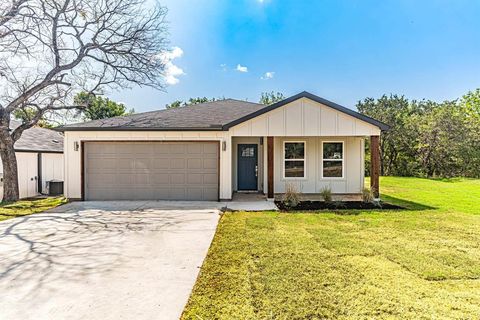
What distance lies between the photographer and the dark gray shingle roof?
11.1 meters

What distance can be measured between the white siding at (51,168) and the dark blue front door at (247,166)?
10.1 metres

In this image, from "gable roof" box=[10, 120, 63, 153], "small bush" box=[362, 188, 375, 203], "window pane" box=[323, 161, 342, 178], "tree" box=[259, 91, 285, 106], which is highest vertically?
"tree" box=[259, 91, 285, 106]

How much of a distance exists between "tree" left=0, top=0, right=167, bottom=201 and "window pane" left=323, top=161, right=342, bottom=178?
8995mm

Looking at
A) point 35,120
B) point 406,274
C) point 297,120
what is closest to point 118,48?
point 35,120

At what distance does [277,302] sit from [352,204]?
7714 millimetres

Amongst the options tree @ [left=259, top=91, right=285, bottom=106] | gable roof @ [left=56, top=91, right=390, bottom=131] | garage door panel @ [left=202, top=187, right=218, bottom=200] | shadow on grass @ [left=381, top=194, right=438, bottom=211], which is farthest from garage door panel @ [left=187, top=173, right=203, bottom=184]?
tree @ [left=259, top=91, right=285, bottom=106]

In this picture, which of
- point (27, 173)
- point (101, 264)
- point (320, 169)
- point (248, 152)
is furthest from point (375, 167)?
point (27, 173)

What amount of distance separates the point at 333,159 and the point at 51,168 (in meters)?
14.3

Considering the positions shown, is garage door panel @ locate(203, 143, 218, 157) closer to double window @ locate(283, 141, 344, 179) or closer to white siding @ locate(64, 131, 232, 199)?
white siding @ locate(64, 131, 232, 199)

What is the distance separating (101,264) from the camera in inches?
189

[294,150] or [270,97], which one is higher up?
[270,97]

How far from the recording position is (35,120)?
519 inches

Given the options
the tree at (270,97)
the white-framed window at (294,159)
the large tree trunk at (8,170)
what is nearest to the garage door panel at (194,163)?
the white-framed window at (294,159)

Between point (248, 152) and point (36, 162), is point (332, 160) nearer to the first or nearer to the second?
point (248, 152)
